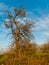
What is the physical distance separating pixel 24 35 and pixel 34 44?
2.51m

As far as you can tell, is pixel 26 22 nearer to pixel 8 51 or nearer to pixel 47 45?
pixel 8 51

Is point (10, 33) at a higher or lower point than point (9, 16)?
lower

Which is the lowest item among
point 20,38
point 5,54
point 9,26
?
point 5,54

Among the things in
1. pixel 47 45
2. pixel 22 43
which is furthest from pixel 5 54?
pixel 47 45

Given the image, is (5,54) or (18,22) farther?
(18,22)

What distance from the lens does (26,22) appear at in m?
35.3

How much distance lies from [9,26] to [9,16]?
5.95 feet

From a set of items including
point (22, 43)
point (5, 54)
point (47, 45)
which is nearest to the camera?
point (5, 54)

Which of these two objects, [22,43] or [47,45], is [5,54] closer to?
Result: [22,43]

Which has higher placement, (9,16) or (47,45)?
(9,16)

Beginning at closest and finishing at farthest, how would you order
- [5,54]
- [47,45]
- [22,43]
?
[5,54] → [22,43] → [47,45]

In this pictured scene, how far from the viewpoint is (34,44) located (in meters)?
35.7

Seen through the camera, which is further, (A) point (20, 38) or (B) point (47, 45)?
(B) point (47, 45)

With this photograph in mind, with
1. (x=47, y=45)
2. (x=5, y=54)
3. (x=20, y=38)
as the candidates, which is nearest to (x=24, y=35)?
(x=20, y=38)
